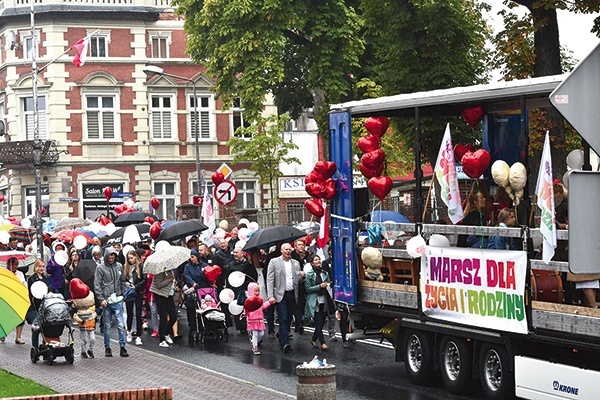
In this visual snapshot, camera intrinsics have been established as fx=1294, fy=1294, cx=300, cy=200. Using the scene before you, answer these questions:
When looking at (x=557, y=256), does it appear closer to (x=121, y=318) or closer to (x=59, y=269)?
(x=121, y=318)

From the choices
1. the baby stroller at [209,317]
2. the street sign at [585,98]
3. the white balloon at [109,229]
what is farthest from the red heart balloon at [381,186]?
the white balloon at [109,229]

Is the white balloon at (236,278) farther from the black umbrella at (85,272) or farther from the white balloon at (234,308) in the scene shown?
the black umbrella at (85,272)

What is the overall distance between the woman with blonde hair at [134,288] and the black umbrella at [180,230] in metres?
2.27

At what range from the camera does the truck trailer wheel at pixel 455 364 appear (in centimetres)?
1614

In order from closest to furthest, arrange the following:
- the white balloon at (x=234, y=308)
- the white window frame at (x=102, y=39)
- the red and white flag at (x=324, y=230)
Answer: the red and white flag at (x=324, y=230), the white balloon at (x=234, y=308), the white window frame at (x=102, y=39)

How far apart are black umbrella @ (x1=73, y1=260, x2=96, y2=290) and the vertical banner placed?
1025 centimetres

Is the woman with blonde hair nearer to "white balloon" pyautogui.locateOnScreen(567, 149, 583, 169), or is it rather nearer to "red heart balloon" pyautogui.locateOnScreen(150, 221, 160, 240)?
"red heart balloon" pyautogui.locateOnScreen(150, 221, 160, 240)

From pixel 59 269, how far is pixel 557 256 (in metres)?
14.5

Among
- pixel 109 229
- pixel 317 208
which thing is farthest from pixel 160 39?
pixel 317 208

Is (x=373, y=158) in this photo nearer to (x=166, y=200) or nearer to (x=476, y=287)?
(x=476, y=287)

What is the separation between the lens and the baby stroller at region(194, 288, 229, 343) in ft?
79.2

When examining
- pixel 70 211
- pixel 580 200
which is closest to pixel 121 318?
pixel 580 200

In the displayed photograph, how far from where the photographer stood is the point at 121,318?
21.5m

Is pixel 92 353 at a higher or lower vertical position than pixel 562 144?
lower
